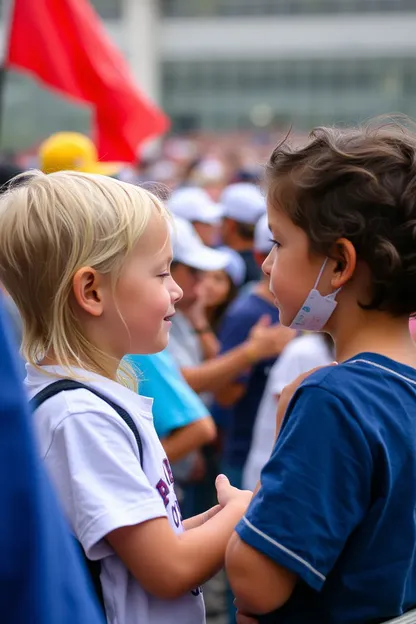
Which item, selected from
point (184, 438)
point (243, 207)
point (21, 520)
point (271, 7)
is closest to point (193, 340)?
point (184, 438)

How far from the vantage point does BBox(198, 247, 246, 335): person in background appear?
5.11 metres

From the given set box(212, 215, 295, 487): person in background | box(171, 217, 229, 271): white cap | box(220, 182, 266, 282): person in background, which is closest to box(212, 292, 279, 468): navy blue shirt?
box(212, 215, 295, 487): person in background

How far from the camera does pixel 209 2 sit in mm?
36031

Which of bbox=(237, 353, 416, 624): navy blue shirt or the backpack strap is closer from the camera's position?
bbox=(237, 353, 416, 624): navy blue shirt

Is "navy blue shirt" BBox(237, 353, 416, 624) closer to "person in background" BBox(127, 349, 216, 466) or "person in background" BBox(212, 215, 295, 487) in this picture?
"person in background" BBox(127, 349, 216, 466)

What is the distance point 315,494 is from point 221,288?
3809 mm

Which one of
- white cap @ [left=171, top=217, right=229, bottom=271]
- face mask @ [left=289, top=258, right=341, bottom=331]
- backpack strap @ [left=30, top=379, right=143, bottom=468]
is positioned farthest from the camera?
white cap @ [left=171, top=217, right=229, bottom=271]

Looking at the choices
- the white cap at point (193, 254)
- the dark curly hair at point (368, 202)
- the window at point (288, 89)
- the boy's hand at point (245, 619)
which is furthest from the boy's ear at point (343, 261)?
the window at point (288, 89)

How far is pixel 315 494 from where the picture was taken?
1384 millimetres

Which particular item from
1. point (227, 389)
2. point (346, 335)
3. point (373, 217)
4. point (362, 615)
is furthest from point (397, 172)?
point (227, 389)

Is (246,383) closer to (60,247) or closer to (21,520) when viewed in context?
(60,247)

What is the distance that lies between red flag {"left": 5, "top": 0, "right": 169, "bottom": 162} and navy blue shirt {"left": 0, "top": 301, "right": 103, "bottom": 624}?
5.77m

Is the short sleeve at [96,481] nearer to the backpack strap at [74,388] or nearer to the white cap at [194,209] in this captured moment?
the backpack strap at [74,388]

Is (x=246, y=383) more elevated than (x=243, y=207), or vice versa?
(x=243, y=207)
